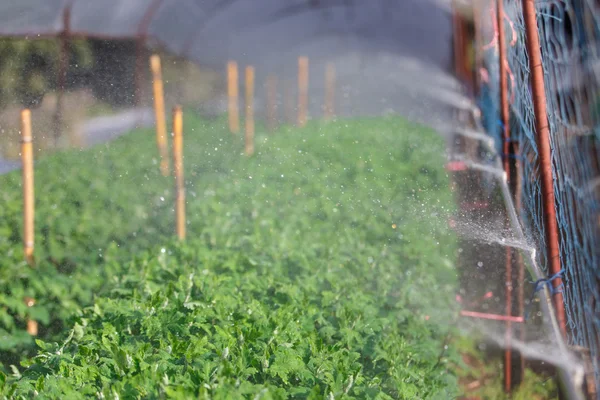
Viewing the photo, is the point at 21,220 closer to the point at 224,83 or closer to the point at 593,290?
the point at 593,290

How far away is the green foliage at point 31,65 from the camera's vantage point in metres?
8.18

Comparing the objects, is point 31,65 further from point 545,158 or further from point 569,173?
point 545,158

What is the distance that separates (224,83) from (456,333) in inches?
453

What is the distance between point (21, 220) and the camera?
15.8 feet

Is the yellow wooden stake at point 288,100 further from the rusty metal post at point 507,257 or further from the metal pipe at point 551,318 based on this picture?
the metal pipe at point 551,318

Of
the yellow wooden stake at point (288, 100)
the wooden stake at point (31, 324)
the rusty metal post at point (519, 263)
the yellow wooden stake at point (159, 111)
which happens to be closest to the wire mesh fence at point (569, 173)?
the rusty metal post at point (519, 263)

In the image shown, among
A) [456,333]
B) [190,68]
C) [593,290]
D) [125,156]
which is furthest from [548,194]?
[190,68]

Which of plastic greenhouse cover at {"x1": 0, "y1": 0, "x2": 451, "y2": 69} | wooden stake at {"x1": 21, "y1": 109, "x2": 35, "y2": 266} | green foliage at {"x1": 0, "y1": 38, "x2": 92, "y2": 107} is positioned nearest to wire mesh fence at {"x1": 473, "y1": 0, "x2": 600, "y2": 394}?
wooden stake at {"x1": 21, "y1": 109, "x2": 35, "y2": 266}

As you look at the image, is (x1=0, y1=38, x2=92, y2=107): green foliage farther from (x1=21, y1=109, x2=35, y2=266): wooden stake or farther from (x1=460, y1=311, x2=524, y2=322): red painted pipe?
(x1=460, y1=311, x2=524, y2=322): red painted pipe

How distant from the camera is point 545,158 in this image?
3.10 meters

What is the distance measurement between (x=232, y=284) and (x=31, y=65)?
728cm

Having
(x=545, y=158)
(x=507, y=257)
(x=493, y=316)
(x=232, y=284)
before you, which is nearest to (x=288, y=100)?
(x=507, y=257)

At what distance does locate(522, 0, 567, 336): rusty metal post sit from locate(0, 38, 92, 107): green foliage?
19.7ft

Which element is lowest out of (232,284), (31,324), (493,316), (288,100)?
(493,316)
